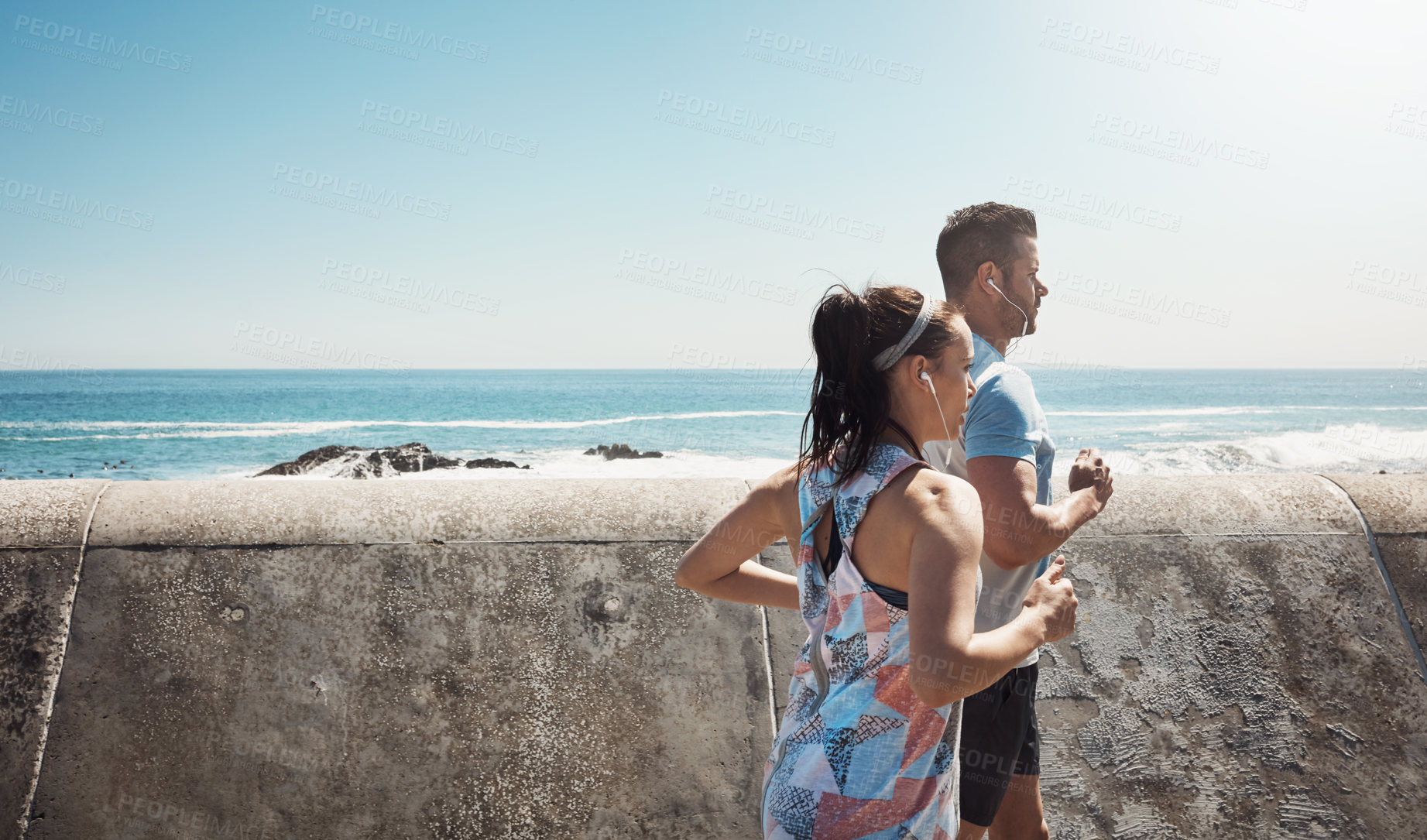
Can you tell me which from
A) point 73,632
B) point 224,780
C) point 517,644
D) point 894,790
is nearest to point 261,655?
point 224,780

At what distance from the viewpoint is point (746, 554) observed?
1.52 m

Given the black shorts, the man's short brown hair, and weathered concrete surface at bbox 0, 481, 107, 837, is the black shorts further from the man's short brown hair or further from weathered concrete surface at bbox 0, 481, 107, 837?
weathered concrete surface at bbox 0, 481, 107, 837

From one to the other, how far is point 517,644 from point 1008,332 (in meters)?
1.50

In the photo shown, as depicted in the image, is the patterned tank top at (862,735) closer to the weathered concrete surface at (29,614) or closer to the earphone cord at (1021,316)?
the earphone cord at (1021,316)

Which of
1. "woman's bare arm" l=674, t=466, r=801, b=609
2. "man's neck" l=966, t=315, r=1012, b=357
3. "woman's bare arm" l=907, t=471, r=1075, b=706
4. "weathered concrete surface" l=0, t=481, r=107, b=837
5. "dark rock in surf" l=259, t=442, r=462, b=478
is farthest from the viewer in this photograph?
"dark rock in surf" l=259, t=442, r=462, b=478

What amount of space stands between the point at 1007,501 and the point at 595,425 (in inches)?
1787

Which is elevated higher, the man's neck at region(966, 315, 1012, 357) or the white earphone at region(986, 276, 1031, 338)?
the white earphone at region(986, 276, 1031, 338)

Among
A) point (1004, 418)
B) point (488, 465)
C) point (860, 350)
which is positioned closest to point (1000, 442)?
point (1004, 418)

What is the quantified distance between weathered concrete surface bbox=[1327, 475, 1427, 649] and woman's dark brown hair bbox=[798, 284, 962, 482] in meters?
2.09

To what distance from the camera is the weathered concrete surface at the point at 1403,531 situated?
2.37 meters

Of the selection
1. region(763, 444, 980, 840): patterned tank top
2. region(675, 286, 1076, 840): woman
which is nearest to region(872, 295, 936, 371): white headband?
region(675, 286, 1076, 840): woman

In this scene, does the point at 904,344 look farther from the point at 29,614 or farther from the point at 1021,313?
the point at 29,614

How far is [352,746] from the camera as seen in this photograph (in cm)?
196

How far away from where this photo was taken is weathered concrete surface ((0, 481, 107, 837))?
73.9 inches
